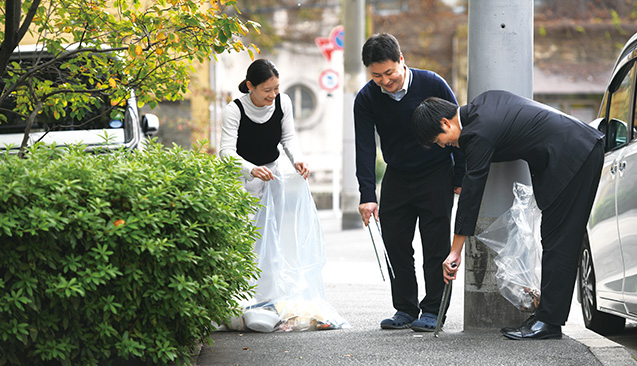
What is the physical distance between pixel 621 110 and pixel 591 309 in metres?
1.32

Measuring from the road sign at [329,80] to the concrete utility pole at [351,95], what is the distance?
1.37m

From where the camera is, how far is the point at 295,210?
5918 millimetres

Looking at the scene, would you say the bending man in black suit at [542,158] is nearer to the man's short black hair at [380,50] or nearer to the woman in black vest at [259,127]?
the man's short black hair at [380,50]

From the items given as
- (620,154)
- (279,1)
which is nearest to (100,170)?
(620,154)

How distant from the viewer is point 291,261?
5.85 meters

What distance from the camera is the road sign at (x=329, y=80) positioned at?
17.0 meters

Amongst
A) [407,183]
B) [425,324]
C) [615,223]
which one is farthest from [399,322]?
[615,223]

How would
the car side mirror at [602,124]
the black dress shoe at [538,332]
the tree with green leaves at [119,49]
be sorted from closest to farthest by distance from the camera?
the black dress shoe at [538,332]
the tree with green leaves at [119,49]
the car side mirror at [602,124]

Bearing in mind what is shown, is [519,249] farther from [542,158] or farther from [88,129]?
[88,129]

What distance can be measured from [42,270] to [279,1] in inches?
Result: 989

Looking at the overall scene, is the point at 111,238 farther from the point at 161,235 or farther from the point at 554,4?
the point at 554,4

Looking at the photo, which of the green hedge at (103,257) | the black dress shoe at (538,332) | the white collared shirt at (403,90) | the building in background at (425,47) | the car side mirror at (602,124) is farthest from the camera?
the building in background at (425,47)

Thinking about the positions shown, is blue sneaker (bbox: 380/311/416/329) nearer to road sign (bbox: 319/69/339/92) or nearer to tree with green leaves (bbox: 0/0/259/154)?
tree with green leaves (bbox: 0/0/259/154)

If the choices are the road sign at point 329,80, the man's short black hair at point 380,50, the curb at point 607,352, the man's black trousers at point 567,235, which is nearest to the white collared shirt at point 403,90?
the man's short black hair at point 380,50
